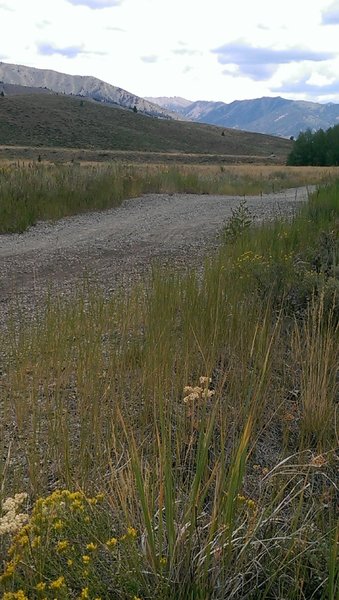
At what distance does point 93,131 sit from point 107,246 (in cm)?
7548

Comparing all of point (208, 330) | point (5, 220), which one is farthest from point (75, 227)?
point (208, 330)

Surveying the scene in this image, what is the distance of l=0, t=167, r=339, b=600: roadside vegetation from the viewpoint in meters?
1.74

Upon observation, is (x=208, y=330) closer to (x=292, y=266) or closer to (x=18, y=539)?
(x=292, y=266)

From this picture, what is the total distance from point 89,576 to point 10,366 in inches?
71.2

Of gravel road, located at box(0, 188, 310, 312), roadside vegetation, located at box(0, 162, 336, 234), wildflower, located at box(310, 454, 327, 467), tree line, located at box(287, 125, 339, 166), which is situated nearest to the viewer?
wildflower, located at box(310, 454, 327, 467)

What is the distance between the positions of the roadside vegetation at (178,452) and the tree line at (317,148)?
5869 centimetres

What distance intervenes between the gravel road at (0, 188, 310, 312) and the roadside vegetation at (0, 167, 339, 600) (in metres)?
1.84

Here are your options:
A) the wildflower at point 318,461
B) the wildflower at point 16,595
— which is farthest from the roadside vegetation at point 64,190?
the wildflower at point 16,595

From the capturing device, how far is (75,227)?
11.4 metres

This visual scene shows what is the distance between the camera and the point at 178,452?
88.7 inches

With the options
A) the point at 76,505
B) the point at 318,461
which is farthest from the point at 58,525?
the point at 318,461

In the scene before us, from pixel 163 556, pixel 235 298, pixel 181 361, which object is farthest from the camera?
pixel 235 298

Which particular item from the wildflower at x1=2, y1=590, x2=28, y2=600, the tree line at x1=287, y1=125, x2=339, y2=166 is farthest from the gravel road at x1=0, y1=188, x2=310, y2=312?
the tree line at x1=287, y1=125, x2=339, y2=166

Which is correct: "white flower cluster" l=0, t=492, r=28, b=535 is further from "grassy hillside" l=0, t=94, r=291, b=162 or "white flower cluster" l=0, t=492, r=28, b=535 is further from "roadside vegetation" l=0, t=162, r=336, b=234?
"grassy hillside" l=0, t=94, r=291, b=162
